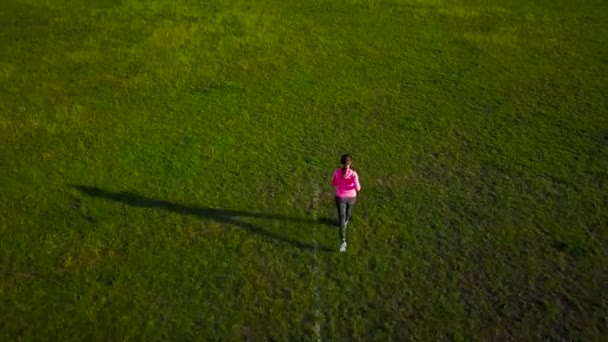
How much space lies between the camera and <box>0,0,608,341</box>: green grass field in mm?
8938

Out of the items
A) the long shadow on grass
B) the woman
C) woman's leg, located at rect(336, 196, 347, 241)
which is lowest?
the long shadow on grass

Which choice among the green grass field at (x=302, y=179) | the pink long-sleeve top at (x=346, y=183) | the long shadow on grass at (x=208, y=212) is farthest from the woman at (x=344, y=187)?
the long shadow on grass at (x=208, y=212)

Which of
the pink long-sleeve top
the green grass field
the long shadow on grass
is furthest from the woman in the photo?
the long shadow on grass

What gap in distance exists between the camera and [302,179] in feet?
40.1

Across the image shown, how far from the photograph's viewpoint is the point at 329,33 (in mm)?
20094

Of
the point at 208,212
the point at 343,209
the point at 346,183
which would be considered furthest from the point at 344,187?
the point at 208,212

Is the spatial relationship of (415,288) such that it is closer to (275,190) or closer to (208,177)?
(275,190)

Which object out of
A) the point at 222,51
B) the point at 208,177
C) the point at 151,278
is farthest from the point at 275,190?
the point at 222,51

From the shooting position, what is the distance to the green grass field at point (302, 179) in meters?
8.94

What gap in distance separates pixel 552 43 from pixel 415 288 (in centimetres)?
1378

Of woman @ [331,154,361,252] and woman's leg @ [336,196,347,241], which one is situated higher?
woman @ [331,154,361,252]

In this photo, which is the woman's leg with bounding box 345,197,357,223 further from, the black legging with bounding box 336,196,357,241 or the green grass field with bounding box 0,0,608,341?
the green grass field with bounding box 0,0,608,341

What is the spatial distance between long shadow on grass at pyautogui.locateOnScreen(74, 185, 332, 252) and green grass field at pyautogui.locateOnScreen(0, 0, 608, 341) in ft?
0.16

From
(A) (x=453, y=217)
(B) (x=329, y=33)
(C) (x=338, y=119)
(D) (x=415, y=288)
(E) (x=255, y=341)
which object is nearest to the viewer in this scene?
(E) (x=255, y=341)
